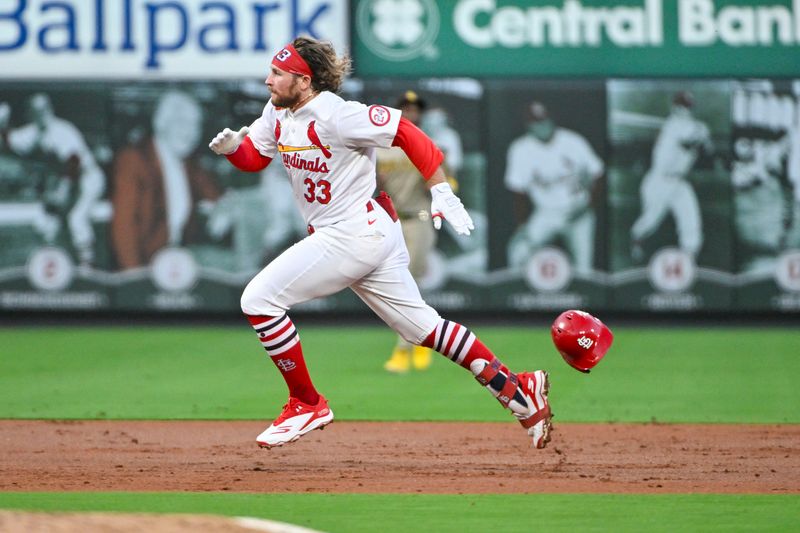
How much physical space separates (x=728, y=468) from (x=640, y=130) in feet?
33.4

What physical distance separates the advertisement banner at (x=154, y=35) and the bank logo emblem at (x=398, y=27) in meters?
0.30

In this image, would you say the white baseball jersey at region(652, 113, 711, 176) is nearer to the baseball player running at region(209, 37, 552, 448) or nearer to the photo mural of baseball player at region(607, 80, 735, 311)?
the photo mural of baseball player at region(607, 80, 735, 311)

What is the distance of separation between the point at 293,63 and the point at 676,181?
416 inches

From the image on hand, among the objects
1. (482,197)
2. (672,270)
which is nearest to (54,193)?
(482,197)

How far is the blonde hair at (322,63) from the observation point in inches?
304

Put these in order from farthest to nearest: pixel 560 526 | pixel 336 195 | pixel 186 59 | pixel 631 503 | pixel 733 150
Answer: pixel 186 59, pixel 733 150, pixel 336 195, pixel 631 503, pixel 560 526

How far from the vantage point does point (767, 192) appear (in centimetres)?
1723

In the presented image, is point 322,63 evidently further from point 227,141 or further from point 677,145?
point 677,145

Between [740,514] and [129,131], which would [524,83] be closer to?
[129,131]

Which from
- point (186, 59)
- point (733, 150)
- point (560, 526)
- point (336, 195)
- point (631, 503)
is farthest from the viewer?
point (186, 59)

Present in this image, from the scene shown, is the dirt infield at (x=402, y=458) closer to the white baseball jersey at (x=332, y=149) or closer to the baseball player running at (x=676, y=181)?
the white baseball jersey at (x=332, y=149)

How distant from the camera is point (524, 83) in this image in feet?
57.8

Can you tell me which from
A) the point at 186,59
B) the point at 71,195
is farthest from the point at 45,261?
the point at 186,59

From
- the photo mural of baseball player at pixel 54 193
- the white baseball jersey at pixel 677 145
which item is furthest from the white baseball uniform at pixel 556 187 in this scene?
the photo mural of baseball player at pixel 54 193
